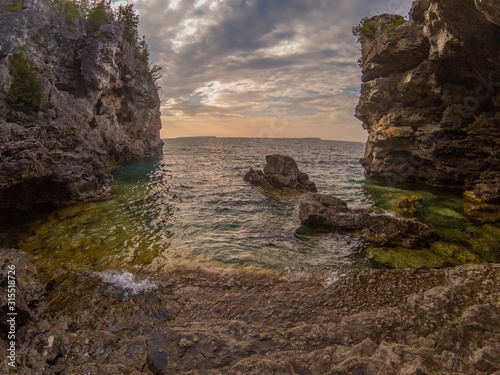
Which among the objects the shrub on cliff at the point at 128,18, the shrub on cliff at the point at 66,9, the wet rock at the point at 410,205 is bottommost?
the wet rock at the point at 410,205

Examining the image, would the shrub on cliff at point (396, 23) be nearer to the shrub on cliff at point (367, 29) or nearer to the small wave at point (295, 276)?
the shrub on cliff at point (367, 29)

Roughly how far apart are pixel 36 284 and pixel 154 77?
78320 mm

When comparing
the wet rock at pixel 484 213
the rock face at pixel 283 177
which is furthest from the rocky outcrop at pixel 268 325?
the rock face at pixel 283 177

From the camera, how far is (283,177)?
1264 inches

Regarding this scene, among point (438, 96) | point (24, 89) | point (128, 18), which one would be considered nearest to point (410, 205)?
point (438, 96)

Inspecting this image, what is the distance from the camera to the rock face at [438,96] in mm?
19609

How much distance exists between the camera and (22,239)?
51.3ft

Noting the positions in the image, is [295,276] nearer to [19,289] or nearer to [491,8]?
[19,289]

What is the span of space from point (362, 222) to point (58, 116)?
84.2 ft

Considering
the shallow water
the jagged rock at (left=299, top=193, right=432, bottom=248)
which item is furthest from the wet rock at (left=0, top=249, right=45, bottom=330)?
the jagged rock at (left=299, top=193, right=432, bottom=248)

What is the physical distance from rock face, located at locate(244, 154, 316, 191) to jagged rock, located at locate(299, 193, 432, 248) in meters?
10.8

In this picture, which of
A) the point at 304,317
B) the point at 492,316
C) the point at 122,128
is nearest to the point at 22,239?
the point at 304,317

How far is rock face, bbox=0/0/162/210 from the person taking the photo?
18625 millimetres

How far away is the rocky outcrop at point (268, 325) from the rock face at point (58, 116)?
11.5 m
